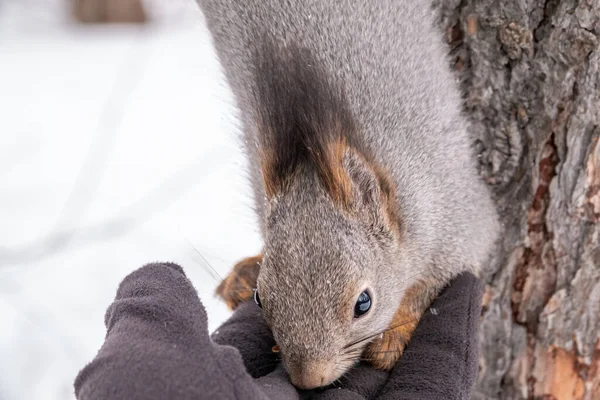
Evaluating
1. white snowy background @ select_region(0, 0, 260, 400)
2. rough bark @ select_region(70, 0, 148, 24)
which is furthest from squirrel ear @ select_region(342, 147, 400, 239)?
rough bark @ select_region(70, 0, 148, 24)

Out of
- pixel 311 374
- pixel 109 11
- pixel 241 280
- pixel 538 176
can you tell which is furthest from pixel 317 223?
pixel 109 11

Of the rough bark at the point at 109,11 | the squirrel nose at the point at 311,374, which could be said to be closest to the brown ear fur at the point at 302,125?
the squirrel nose at the point at 311,374

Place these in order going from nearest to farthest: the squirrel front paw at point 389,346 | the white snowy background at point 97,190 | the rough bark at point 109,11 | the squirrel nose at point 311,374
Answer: the squirrel nose at point 311,374 → the squirrel front paw at point 389,346 → the white snowy background at point 97,190 → the rough bark at point 109,11

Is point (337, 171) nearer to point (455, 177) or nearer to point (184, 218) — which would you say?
point (455, 177)

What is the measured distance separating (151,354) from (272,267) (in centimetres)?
33

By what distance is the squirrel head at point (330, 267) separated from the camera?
41.7 inches

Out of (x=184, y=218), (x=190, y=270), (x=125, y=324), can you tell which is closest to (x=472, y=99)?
(x=125, y=324)

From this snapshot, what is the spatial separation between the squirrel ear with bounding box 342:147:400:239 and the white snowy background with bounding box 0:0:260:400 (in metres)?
0.37

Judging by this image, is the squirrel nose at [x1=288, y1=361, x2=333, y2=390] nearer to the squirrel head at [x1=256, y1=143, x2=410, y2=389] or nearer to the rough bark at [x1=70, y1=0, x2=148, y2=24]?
the squirrel head at [x1=256, y1=143, x2=410, y2=389]

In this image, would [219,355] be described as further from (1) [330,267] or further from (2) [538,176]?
(2) [538,176]

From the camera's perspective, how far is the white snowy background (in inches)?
101

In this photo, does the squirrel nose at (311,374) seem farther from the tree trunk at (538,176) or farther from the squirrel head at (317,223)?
the tree trunk at (538,176)

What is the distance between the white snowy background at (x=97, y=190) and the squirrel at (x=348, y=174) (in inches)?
10.3

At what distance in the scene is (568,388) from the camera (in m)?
1.34
